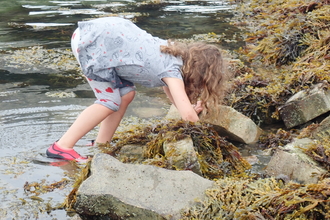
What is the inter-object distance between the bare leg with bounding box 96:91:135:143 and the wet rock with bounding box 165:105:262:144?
28.4 inches

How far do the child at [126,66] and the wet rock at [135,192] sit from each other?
89cm

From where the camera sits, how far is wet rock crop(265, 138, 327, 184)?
10.7ft

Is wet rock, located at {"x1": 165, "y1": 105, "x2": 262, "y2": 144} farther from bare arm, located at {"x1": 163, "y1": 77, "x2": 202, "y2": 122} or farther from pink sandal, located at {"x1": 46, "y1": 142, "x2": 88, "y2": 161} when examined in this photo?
pink sandal, located at {"x1": 46, "y1": 142, "x2": 88, "y2": 161}

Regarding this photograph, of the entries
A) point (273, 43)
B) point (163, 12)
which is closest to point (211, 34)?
point (273, 43)

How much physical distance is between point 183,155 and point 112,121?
3.24 ft

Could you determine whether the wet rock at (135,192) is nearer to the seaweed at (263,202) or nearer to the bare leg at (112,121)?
the seaweed at (263,202)

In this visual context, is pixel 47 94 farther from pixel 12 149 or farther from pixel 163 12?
pixel 163 12

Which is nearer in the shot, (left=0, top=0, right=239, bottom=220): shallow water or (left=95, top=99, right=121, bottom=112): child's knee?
(left=0, top=0, right=239, bottom=220): shallow water

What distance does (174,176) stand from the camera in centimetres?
314

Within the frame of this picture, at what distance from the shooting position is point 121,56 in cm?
401

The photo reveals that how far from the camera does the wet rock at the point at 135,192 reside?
9.38 feet

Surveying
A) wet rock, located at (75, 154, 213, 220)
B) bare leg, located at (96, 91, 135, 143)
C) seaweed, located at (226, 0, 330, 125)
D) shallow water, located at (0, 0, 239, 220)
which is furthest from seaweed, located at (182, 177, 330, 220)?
seaweed, located at (226, 0, 330, 125)

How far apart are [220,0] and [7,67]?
28.3 ft

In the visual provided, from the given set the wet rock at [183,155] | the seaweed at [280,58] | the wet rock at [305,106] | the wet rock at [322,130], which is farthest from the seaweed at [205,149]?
the seaweed at [280,58]
